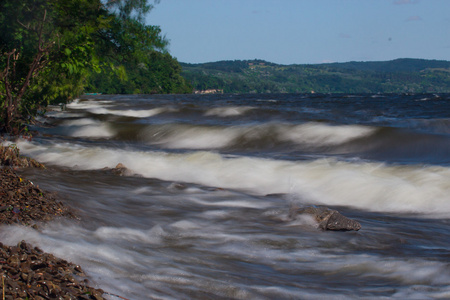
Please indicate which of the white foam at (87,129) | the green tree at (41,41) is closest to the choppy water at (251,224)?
the green tree at (41,41)

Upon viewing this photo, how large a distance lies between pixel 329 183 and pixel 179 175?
358cm

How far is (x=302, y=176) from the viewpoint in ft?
40.1

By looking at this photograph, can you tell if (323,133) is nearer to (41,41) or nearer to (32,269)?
(41,41)

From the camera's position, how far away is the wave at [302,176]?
10.1 meters

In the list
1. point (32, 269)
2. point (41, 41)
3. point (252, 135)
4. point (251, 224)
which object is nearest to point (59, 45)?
point (41, 41)

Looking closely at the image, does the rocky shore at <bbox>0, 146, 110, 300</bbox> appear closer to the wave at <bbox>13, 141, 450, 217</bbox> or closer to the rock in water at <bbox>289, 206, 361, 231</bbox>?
the rock in water at <bbox>289, 206, 361, 231</bbox>

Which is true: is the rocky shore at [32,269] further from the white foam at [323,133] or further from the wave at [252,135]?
the white foam at [323,133]

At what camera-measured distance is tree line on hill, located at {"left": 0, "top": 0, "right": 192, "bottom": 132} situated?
14.2m

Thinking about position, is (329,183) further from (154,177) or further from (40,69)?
(40,69)

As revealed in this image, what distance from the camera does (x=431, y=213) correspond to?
9.11 m

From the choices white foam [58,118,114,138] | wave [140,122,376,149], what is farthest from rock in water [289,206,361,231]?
white foam [58,118,114,138]

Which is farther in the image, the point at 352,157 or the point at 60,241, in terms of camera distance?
the point at 352,157

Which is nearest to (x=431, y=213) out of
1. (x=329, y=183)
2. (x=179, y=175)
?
(x=329, y=183)

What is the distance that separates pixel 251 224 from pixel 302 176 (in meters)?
4.81
